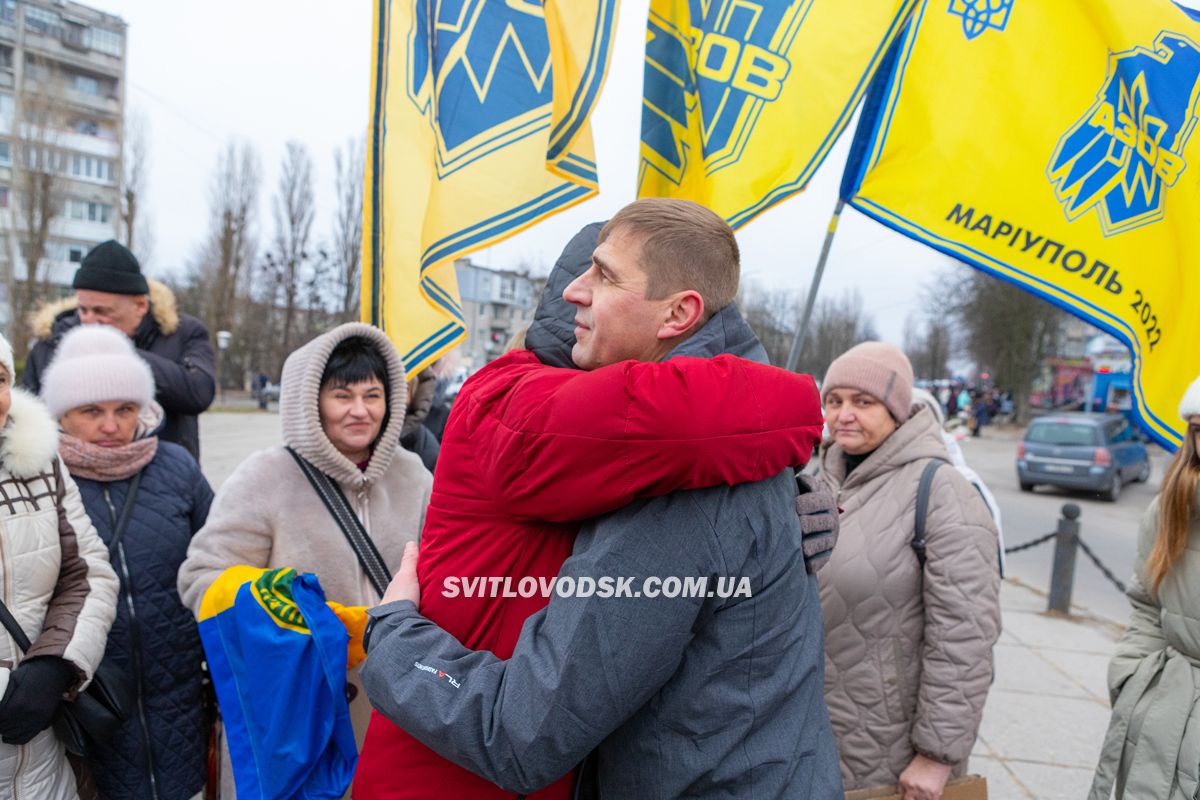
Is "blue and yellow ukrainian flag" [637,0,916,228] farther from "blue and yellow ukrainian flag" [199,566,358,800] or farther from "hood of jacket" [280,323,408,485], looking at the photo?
"blue and yellow ukrainian flag" [199,566,358,800]

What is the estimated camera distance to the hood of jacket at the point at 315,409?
2416mm

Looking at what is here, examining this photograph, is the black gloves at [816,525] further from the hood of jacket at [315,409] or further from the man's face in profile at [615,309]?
the hood of jacket at [315,409]

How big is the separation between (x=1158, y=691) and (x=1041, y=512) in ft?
43.7

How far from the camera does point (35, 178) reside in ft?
92.6

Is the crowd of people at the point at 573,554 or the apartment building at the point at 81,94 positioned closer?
the crowd of people at the point at 573,554

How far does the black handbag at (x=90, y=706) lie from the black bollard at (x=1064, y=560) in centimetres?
739

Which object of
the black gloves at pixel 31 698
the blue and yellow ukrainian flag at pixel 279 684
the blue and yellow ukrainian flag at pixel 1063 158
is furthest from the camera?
the blue and yellow ukrainian flag at pixel 1063 158

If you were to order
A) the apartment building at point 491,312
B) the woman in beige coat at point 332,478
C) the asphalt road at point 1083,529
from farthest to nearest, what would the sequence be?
the apartment building at point 491,312 → the asphalt road at point 1083,529 → the woman in beige coat at point 332,478

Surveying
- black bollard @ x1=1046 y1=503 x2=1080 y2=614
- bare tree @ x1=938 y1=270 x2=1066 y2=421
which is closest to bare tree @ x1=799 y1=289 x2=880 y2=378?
bare tree @ x1=938 y1=270 x2=1066 y2=421

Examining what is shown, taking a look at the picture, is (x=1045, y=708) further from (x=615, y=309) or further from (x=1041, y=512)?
(x=1041, y=512)

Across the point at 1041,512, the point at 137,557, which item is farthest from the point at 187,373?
the point at 1041,512

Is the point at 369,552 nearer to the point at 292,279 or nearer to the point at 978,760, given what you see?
the point at 978,760

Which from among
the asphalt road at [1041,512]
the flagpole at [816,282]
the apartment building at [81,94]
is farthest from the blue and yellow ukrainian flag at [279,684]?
the apartment building at [81,94]

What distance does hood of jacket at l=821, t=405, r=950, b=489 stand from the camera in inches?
100.0
